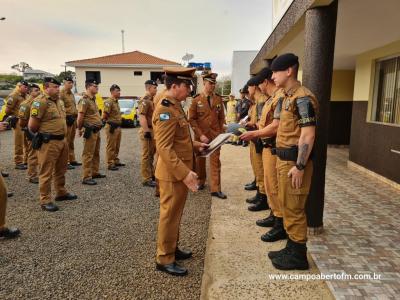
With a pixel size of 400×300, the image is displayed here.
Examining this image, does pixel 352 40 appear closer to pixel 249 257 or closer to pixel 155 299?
pixel 249 257

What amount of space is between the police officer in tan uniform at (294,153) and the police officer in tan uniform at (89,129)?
14.8ft

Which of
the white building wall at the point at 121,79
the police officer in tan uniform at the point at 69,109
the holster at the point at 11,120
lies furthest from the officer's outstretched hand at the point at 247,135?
the white building wall at the point at 121,79

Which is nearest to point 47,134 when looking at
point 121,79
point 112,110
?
point 112,110

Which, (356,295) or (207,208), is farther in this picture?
(207,208)

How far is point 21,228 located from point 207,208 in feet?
8.63

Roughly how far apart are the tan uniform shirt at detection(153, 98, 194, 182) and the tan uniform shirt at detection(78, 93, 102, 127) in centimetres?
417

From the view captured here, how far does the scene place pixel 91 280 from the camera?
3.00 metres

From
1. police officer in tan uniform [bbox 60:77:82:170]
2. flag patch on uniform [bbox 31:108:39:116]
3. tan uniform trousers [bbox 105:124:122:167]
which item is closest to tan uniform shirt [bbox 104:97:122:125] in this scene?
tan uniform trousers [bbox 105:124:122:167]

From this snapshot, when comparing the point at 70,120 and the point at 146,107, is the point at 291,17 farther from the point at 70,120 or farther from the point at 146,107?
the point at 70,120

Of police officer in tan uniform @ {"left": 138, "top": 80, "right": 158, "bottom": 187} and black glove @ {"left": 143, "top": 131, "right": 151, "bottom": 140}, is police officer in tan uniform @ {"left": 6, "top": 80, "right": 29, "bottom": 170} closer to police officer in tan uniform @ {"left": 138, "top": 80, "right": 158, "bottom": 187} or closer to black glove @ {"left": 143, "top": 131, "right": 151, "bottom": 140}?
police officer in tan uniform @ {"left": 138, "top": 80, "right": 158, "bottom": 187}

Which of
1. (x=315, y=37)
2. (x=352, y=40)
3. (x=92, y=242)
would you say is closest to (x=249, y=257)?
(x=92, y=242)

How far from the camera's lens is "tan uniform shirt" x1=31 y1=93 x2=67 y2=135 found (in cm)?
487

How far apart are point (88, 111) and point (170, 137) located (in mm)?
4476

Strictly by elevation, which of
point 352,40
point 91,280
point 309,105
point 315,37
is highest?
point 352,40
